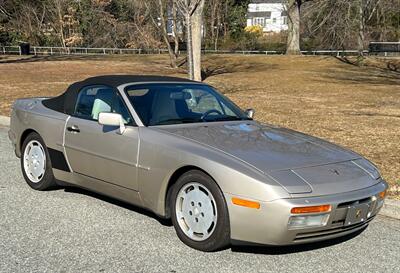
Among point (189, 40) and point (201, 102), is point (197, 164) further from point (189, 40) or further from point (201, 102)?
point (189, 40)

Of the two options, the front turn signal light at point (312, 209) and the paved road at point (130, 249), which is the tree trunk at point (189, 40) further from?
the front turn signal light at point (312, 209)

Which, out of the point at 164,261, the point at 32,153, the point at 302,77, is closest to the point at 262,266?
the point at 164,261

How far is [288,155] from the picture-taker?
13.8ft

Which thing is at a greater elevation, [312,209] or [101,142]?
[101,142]

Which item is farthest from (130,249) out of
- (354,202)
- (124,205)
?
(354,202)

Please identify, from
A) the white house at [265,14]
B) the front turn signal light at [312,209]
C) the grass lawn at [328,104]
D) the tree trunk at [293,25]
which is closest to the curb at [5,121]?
the grass lawn at [328,104]

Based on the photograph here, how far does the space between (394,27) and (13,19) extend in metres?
38.3

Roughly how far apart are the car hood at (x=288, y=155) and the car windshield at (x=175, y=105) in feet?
0.65

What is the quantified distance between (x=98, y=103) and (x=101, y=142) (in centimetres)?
55

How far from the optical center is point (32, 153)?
5.89 m

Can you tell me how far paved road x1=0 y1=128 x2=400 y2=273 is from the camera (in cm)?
386

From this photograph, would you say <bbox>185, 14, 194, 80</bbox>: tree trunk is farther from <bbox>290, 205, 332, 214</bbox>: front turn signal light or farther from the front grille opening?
<bbox>290, 205, 332, 214</bbox>: front turn signal light

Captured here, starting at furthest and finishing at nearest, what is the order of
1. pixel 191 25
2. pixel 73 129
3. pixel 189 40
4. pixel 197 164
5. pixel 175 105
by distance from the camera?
pixel 191 25 → pixel 189 40 → pixel 73 129 → pixel 175 105 → pixel 197 164

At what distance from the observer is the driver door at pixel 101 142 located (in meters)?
4.68
